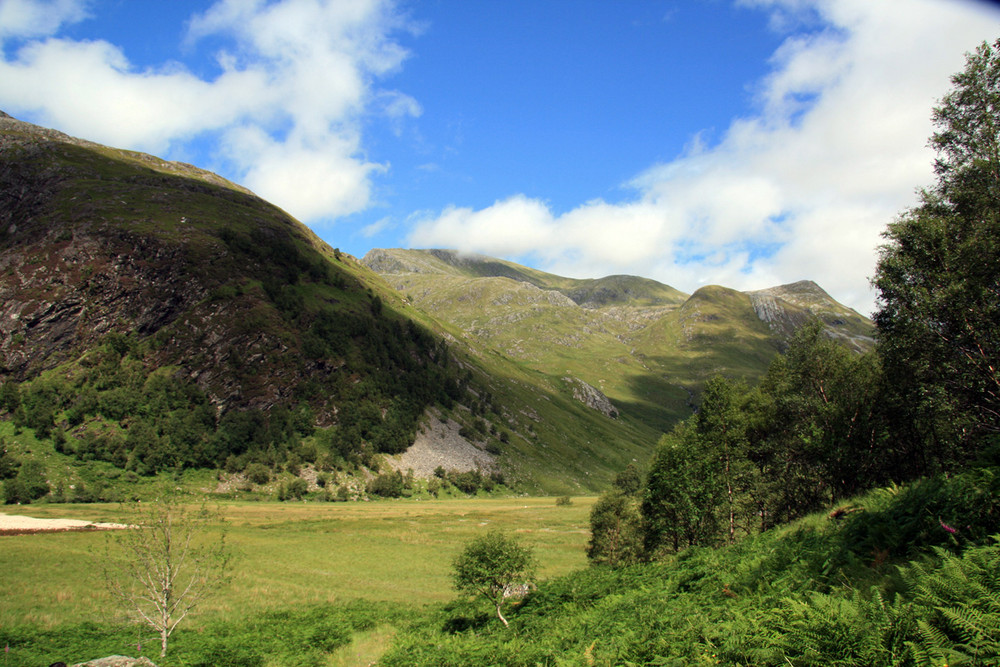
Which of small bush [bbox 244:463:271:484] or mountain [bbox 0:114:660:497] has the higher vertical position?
mountain [bbox 0:114:660:497]

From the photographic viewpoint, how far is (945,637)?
7.70 m

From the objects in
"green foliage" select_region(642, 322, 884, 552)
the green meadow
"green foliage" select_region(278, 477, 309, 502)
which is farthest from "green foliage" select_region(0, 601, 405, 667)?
"green foliage" select_region(278, 477, 309, 502)

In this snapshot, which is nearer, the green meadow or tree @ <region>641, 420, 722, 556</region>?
the green meadow

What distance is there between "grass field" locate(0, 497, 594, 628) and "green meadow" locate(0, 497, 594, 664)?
11cm

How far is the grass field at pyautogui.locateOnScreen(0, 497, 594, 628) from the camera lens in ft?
125

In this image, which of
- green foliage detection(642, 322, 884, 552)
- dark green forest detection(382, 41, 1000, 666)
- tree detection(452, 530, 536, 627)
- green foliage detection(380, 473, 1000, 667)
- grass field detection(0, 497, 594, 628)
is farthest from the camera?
green foliage detection(642, 322, 884, 552)

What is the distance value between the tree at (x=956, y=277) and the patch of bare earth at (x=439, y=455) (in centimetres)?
15464

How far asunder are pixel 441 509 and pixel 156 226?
158 meters

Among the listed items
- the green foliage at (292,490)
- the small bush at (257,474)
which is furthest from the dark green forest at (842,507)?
the small bush at (257,474)

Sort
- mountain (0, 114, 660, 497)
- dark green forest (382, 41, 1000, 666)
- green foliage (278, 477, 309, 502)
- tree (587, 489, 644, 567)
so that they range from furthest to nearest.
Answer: green foliage (278, 477, 309, 502), mountain (0, 114, 660, 497), tree (587, 489, 644, 567), dark green forest (382, 41, 1000, 666)

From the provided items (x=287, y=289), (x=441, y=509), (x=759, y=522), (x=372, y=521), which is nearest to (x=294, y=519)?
(x=372, y=521)

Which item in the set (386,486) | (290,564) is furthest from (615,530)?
(386,486)

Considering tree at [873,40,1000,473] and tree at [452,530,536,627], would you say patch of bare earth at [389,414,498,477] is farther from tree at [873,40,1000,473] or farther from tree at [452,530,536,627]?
tree at [873,40,1000,473]

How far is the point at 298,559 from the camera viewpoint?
5862 cm
